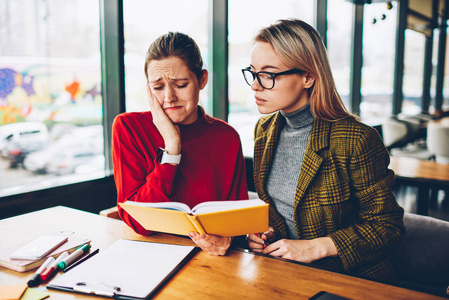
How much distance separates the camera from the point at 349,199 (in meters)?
1.53

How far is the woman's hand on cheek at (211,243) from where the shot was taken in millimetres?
1213

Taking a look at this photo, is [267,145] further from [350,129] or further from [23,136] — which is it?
[23,136]

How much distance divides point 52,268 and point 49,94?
1470 millimetres

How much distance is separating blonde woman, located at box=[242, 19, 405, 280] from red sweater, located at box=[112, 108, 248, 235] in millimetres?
232

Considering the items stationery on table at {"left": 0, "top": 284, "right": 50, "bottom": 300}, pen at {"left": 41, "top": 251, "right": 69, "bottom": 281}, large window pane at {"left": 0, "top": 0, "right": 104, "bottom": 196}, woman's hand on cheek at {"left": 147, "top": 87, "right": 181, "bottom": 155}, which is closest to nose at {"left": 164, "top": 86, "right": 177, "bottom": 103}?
woman's hand on cheek at {"left": 147, "top": 87, "right": 181, "bottom": 155}

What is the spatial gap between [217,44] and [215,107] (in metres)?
0.59

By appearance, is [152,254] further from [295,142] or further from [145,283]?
[295,142]

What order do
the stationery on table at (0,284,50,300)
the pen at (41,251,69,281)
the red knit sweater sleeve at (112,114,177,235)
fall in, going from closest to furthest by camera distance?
the stationery on table at (0,284,50,300) → the pen at (41,251,69,281) → the red knit sweater sleeve at (112,114,177,235)

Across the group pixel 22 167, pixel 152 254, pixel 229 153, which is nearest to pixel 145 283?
pixel 152 254

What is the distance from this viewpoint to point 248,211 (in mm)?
1040

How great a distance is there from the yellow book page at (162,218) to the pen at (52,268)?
9.5 inches

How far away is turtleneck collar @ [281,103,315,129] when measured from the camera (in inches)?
64.4

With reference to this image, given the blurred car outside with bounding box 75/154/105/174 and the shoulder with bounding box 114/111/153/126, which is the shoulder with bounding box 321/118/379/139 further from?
the blurred car outside with bounding box 75/154/105/174

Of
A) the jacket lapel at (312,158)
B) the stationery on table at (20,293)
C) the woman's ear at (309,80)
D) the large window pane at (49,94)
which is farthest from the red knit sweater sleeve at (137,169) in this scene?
the large window pane at (49,94)
